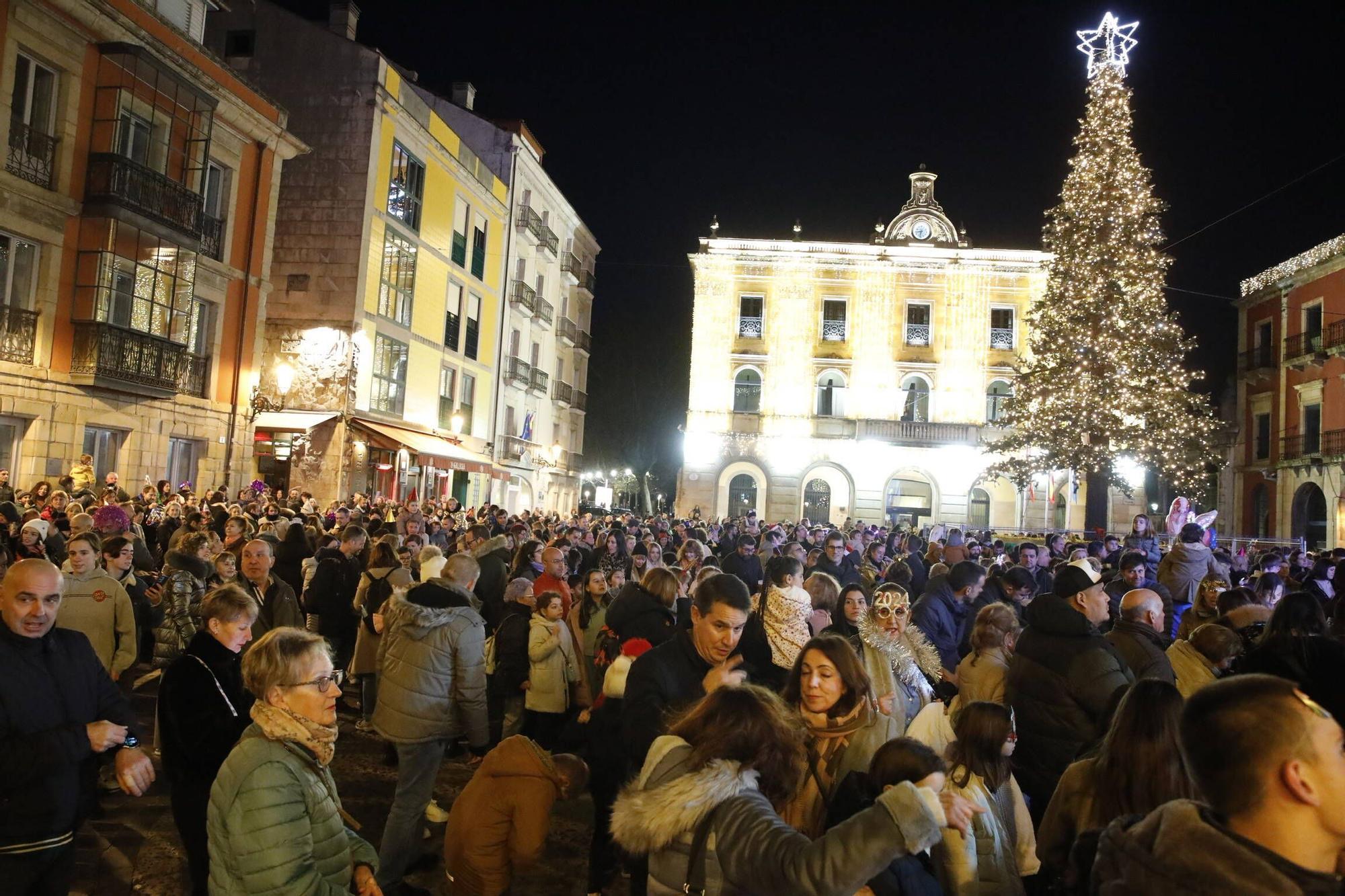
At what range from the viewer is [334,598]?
29.3 feet

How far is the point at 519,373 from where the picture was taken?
3616cm

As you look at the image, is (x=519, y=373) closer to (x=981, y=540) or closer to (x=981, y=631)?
(x=981, y=540)

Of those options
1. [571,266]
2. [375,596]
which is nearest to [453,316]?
[571,266]

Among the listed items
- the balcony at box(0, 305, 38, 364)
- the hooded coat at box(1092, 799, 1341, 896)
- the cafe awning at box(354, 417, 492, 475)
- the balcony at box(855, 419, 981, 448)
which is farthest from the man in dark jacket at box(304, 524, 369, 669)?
the balcony at box(855, 419, 981, 448)

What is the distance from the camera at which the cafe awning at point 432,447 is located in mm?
24281

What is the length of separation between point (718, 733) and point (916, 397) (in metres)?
38.2

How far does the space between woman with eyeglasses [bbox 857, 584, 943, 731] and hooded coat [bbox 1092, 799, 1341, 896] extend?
1.49 m

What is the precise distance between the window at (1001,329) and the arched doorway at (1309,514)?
11819mm

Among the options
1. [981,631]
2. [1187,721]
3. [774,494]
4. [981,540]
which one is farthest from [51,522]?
[774,494]

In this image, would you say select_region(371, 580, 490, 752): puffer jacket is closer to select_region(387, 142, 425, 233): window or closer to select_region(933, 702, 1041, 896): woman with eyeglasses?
select_region(933, 702, 1041, 896): woman with eyeglasses

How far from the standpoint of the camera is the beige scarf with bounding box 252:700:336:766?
126 inches

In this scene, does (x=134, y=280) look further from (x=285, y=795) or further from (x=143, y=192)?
(x=285, y=795)

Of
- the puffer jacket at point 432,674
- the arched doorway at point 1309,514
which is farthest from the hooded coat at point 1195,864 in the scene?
the arched doorway at point 1309,514

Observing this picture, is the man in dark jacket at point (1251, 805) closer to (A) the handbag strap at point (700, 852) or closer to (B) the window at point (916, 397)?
(A) the handbag strap at point (700, 852)
